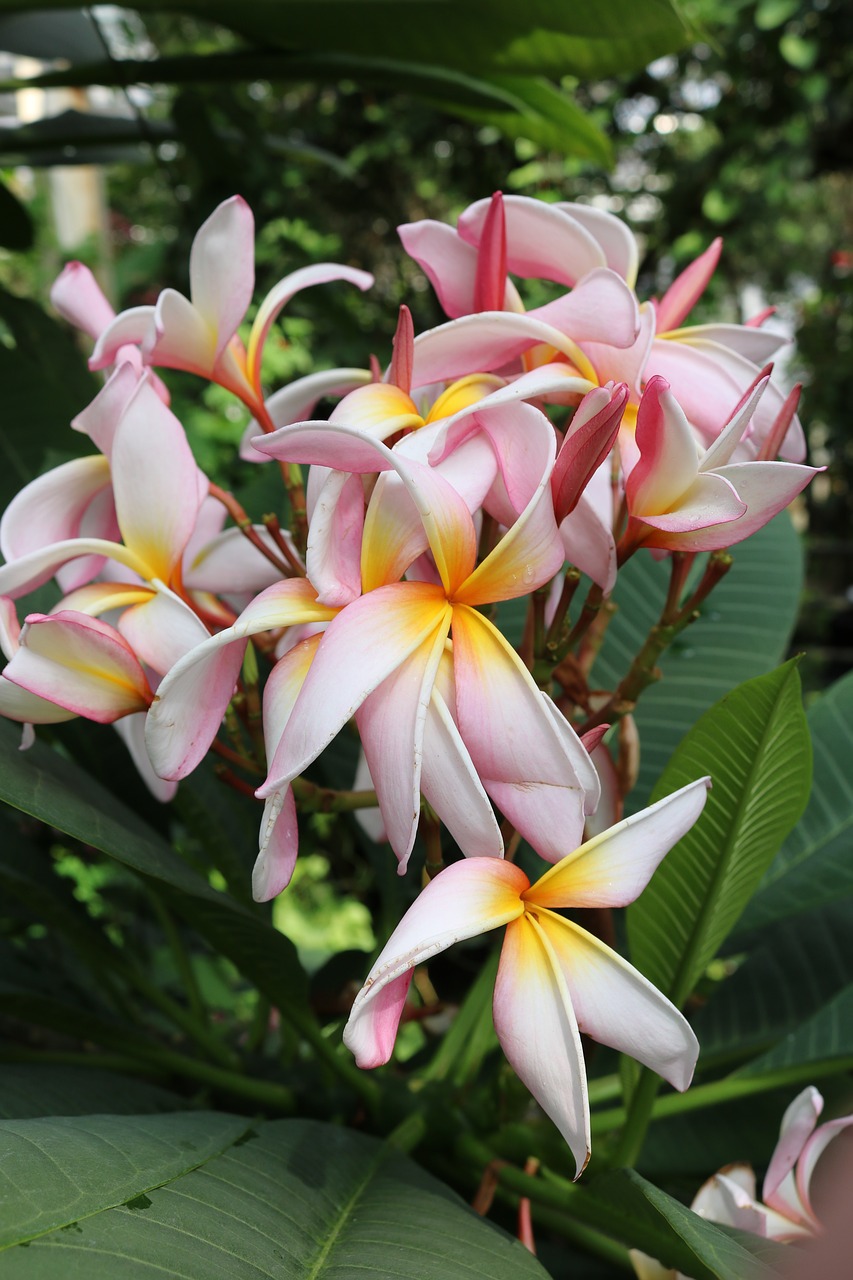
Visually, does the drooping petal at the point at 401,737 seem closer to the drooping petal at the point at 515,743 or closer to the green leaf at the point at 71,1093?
the drooping petal at the point at 515,743

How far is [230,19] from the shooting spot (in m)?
0.76

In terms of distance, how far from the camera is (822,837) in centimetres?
56

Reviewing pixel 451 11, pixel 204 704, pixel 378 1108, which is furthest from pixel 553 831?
pixel 451 11

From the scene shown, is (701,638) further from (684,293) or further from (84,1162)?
(84,1162)

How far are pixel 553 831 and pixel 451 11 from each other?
0.58 m

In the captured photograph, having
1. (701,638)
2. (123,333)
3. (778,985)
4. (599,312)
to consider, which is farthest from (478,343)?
A: (778,985)

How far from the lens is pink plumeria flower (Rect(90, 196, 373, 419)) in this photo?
388mm

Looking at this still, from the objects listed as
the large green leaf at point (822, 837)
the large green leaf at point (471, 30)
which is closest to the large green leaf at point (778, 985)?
the large green leaf at point (822, 837)

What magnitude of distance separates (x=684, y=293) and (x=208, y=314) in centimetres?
19

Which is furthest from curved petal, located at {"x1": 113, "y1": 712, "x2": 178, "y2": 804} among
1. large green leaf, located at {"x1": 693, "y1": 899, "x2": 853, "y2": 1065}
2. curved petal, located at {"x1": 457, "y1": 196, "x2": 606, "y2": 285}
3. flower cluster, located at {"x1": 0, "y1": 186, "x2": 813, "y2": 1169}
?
large green leaf, located at {"x1": 693, "y1": 899, "x2": 853, "y2": 1065}

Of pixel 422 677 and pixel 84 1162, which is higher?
pixel 422 677

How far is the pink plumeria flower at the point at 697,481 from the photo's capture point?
0.31 meters

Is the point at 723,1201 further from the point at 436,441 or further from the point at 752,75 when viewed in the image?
the point at 752,75

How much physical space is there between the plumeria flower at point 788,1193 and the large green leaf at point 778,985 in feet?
0.57
